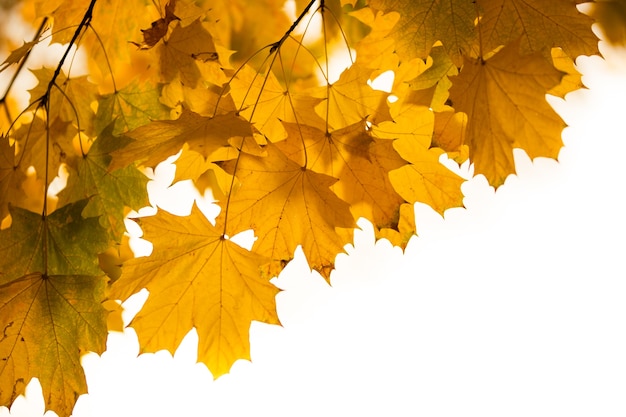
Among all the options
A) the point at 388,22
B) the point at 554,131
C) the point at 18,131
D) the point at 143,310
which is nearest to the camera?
the point at 554,131

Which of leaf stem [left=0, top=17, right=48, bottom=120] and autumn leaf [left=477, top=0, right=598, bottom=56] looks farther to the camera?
leaf stem [left=0, top=17, right=48, bottom=120]

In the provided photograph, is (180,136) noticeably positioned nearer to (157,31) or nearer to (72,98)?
(157,31)

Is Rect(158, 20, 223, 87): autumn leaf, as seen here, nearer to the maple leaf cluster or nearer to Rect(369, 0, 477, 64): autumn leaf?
the maple leaf cluster

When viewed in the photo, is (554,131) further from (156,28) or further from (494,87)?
(156,28)

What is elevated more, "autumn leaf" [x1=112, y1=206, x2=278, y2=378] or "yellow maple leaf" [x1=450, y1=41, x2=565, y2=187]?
"yellow maple leaf" [x1=450, y1=41, x2=565, y2=187]

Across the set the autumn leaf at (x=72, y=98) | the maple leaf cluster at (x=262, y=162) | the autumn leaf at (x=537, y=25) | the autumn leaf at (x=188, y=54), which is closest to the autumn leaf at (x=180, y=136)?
the maple leaf cluster at (x=262, y=162)

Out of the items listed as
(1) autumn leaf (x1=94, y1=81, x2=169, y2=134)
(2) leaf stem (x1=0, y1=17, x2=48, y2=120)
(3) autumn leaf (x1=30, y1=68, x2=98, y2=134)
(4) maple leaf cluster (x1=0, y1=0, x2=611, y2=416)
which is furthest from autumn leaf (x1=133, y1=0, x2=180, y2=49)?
(2) leaf stem (x1=0, y1=17, x2=48, y2=120)

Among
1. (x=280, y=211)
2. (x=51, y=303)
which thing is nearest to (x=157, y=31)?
(x=280, y=211)

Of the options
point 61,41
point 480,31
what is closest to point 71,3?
point 61,41
